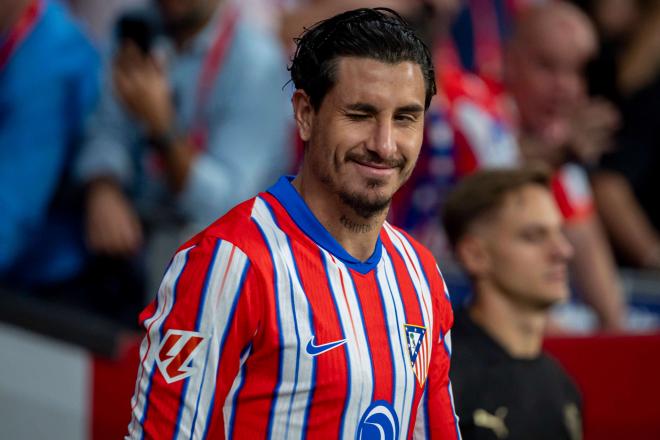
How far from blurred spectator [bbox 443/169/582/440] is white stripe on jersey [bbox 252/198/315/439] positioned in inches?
55.2

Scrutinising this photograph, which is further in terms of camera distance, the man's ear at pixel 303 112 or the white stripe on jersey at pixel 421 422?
the white stripe on jersey at pixel 421 422

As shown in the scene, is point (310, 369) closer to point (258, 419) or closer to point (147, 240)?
point (258, 419)

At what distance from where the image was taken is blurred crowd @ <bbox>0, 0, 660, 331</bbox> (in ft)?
14.2

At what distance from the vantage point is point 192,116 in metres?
4.55

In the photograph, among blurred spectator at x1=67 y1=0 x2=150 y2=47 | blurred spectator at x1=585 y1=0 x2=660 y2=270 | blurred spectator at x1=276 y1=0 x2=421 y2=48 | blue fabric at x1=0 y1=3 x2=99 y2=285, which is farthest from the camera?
blurred spectator at x1=585 y1=0 x2=660 y2=270

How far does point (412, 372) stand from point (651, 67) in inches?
180

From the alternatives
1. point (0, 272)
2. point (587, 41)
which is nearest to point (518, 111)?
point (587, 41)

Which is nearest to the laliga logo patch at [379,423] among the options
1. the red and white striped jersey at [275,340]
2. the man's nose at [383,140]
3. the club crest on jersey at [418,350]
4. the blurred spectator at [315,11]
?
the red and white striped jersey at [275,340]

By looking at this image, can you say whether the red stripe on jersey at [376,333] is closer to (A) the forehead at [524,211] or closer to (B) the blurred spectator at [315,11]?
(A) the forehead at [524,211]

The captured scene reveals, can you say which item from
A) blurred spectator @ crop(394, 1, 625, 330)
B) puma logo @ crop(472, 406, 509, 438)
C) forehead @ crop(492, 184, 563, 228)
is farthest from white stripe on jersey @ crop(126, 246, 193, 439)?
blurred spectator @ crop(394, 1, 625, 330)

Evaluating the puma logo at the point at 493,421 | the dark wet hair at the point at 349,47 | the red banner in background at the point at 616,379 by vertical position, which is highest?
the dark wet hair at the point at 349,47

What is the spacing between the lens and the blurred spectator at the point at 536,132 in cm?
497

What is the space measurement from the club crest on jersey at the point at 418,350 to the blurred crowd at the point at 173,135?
170 centimetres

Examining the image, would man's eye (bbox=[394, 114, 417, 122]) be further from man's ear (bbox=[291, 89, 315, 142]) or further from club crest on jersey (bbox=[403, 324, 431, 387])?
club crest on jersey (bbox=[403, 324, 431, 387])
